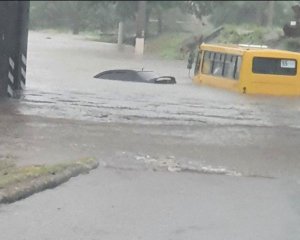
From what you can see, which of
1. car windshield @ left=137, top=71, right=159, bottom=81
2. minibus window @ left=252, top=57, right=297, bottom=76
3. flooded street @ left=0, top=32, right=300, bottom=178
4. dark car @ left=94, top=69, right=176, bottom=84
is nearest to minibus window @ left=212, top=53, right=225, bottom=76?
flooded street @ left=0, top=32, right=300, bottom=178

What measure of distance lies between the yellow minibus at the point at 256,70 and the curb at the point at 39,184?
11373mm

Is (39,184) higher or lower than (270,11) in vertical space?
lower

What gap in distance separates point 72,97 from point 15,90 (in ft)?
4.41

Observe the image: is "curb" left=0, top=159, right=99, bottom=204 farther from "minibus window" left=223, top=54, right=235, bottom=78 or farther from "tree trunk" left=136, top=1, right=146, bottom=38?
"minibus window" left=223, top=54, right=235, bottom=78

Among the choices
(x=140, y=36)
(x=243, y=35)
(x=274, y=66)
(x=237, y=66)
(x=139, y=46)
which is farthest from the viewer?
(x=243, y=35)

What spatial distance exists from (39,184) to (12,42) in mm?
10187

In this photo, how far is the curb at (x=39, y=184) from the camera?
22.9 feet

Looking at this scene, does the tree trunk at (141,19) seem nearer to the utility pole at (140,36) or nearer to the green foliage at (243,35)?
the utility pole at (140,36)

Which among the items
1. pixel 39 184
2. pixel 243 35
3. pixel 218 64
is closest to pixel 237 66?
pixel 218 64

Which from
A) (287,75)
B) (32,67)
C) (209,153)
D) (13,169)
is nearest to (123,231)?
(13,169)

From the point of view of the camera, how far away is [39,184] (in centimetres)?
748

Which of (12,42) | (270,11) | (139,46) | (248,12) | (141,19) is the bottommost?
(139,46)

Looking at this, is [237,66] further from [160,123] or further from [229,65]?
[160,123]

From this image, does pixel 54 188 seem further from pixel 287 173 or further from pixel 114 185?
pixel 287 173
